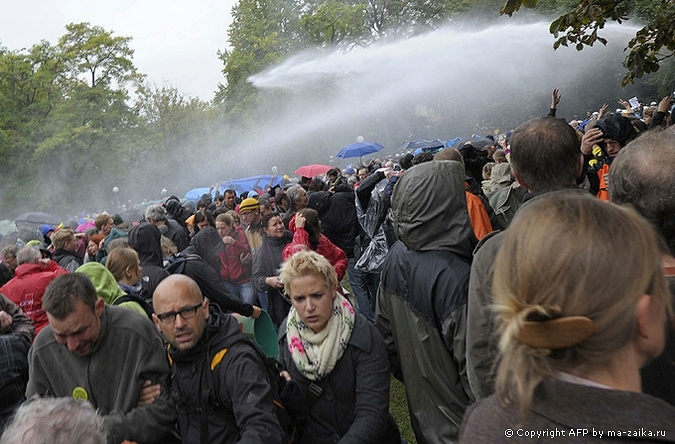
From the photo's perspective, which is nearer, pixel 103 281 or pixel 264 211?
pixel 103 281

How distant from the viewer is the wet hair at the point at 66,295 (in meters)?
2.95

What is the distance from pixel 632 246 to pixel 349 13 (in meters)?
37.9

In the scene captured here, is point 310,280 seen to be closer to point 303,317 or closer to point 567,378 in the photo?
point 303,317

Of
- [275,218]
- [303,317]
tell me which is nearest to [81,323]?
[303,317]

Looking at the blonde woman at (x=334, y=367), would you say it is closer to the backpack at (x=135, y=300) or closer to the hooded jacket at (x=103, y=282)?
the backpack at (x=135, y=300)

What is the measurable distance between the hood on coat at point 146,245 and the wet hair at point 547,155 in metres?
3.86

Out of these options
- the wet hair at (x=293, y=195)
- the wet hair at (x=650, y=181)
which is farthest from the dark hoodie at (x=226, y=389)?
the wet hair at (x=293, y=195)

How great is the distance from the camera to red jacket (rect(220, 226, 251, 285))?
7.48 meters

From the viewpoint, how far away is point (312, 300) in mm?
3062

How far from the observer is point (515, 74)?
3969cm

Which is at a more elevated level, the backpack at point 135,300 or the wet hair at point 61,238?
the backpack at point 135,300

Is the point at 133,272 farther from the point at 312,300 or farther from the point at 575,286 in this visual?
the point at 575,286

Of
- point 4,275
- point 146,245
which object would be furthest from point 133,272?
point 4,275

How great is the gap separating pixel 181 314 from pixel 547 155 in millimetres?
1864
